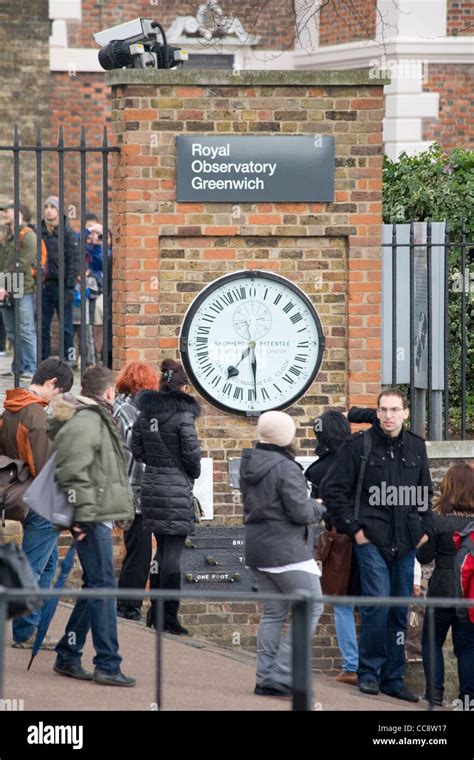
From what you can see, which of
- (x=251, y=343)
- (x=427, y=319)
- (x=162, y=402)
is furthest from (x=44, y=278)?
(x=162, y=402)

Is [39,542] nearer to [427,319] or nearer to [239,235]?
[239,235]

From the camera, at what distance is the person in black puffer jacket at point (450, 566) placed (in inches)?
326

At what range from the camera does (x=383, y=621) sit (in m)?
8.32

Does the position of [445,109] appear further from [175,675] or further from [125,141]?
[175,675]

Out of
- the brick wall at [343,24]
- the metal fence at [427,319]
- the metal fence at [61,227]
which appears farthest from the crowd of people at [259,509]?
the brick wall at [343,24]

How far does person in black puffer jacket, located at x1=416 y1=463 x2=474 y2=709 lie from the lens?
27.2ft

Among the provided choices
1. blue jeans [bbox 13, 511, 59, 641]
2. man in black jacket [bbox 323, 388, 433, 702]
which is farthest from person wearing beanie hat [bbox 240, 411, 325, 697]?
Result: blue jeans [bbox 13, 511, 59, 641]

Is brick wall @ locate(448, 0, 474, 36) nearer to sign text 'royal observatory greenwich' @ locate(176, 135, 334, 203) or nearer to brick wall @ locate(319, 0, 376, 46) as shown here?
brick wall @ locate(319, 0, 376, 46)

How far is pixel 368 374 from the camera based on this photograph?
9.52 metres

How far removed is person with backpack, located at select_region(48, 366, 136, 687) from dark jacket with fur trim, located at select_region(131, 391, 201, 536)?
0.89 m

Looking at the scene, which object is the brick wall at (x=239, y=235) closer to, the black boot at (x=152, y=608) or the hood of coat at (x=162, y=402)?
the black boot at (x=152, y=608)

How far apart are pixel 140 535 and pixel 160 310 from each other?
1.44 m

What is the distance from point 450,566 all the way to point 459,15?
13.7 meters

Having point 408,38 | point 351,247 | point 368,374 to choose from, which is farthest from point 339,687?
point 408,38
